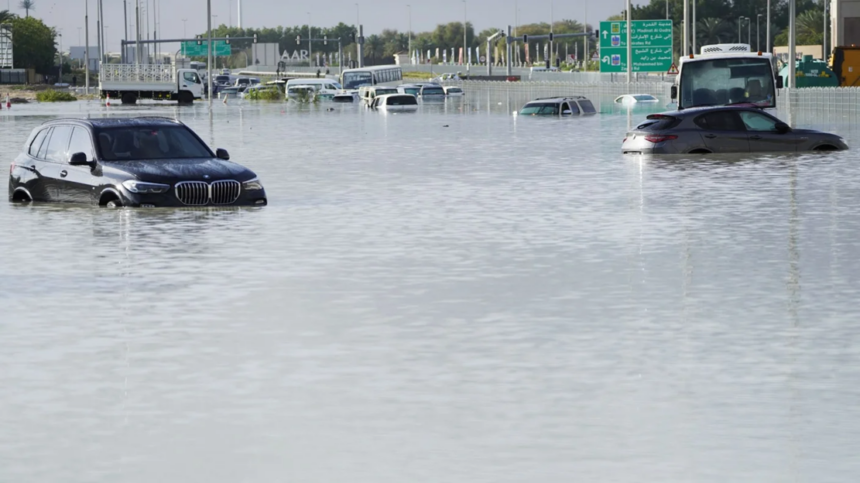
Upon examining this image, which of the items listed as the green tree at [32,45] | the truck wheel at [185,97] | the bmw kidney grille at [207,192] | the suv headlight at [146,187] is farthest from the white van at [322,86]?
the suv headlight at [146,187]

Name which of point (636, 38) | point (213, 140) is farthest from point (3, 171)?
point (636, 38)

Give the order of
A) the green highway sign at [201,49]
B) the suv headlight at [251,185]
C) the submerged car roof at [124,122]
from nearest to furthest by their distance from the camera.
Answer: the suv headlight at [251,185]
the submerged car roof at [124,122]
the green highway sign at [201,49]

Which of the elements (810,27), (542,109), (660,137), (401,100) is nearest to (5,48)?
(401,100)

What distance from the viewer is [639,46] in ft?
296

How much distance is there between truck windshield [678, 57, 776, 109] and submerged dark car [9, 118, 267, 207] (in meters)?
24.8

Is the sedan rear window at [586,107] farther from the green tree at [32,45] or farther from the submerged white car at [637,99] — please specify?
the green tree at [32,45]

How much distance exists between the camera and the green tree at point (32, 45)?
172 metres

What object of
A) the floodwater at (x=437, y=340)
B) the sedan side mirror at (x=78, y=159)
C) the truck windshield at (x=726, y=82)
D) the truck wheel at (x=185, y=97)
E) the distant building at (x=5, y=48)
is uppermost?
the distant building at (x=5, y=48)

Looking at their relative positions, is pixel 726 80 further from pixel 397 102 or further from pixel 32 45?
pixel 32 45

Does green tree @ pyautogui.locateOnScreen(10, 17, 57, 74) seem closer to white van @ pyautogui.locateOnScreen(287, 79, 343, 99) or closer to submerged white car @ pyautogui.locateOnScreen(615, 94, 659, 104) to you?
white van @ pyautogui.locateOnScreen(287, 79, 343, 99)

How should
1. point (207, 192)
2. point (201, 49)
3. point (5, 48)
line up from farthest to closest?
point (201, 49), point (5, 48), point (207, 192)

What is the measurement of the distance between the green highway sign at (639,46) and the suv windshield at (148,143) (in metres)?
68.9

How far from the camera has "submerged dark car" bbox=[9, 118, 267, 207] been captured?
20.8 meters

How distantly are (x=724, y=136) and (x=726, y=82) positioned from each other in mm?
10952
